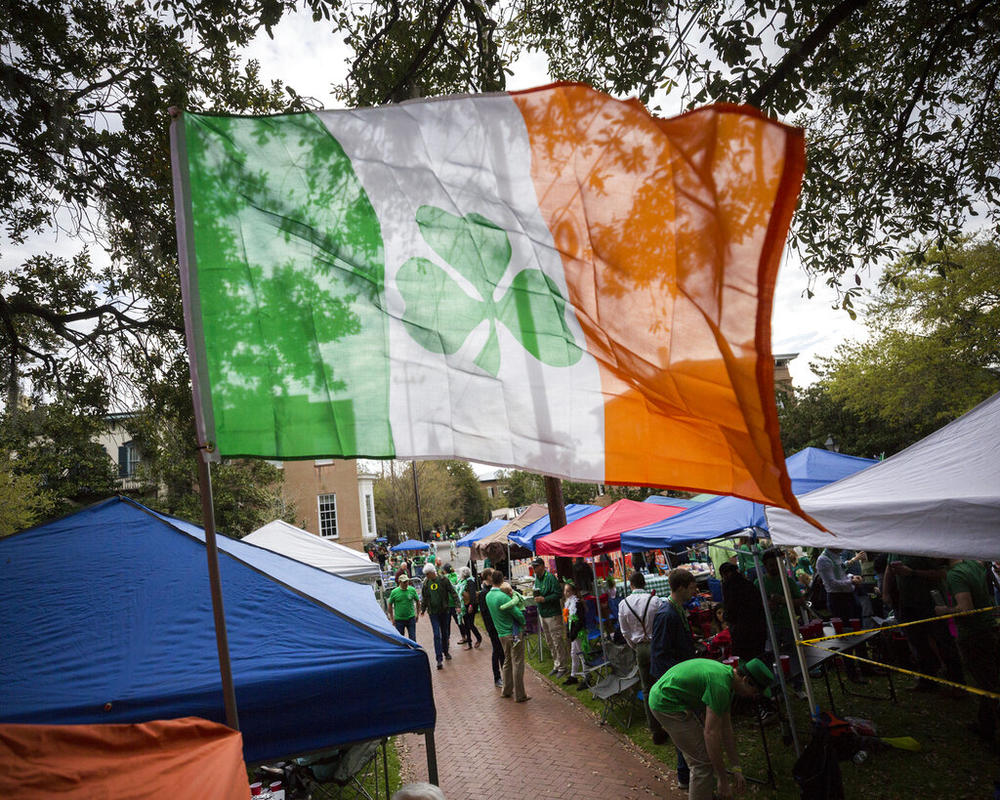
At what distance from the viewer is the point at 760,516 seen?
8227 mm

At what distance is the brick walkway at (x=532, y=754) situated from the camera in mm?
6641

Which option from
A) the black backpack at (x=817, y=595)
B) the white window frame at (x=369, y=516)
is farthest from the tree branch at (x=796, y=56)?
the white window frame at (x=369, y=516)

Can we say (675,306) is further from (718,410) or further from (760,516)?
(760,516)

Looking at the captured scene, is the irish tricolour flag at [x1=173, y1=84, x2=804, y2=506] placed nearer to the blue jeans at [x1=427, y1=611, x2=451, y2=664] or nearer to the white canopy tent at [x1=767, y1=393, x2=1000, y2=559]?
the white canopy tent at [x1=767, y1=393, x2=1000, y2=559]

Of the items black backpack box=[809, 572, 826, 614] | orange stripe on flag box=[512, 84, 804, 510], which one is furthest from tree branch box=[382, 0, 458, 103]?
black backpack box=[809, 572, 826, 614]

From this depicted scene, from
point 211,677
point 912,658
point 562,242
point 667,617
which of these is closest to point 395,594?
point 667,617

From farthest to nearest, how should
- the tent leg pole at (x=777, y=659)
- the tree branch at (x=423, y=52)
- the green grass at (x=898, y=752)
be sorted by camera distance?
the tent leg pole at (x=777, y=659), the tree branch at (x=423, y=52), the green grass at (x=898, y=752)

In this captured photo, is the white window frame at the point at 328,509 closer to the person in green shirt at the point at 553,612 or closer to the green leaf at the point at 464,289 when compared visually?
the person in green shirt at the point at 553,612

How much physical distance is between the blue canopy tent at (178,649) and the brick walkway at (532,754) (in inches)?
162

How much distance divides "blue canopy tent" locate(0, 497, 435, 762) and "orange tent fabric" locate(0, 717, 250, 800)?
470mm

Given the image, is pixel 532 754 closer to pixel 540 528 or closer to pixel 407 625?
pixel 407 625

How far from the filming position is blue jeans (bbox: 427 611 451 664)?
13.4 metres

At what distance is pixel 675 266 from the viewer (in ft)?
8.52

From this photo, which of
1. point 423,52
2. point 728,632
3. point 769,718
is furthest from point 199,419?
point 728,632
